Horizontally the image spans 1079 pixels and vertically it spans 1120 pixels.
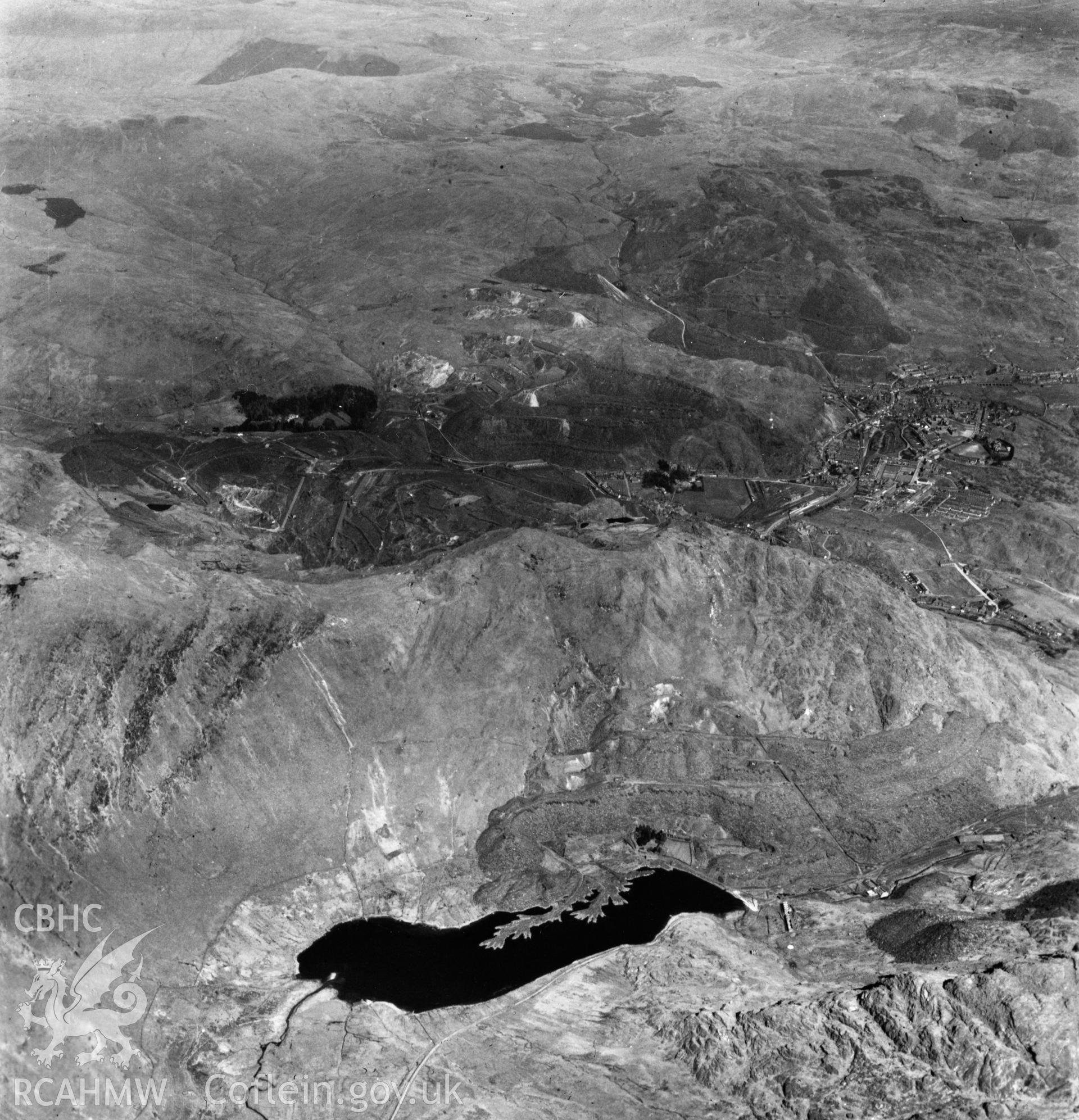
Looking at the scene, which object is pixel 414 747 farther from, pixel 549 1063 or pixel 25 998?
pixel 25 998

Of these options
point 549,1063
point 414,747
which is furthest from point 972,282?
point 549,1063

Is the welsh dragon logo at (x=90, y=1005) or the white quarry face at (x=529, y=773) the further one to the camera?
the welsh dragon logo at (x=90, y=1005)

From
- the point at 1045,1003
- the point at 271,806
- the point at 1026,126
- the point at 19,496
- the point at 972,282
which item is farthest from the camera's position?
the point at 1026,126

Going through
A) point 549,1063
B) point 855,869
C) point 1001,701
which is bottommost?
point 549,1063

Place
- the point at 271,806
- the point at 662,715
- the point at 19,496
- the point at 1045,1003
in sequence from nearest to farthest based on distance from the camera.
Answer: the point at 1045,1003, the point at 271,806, the point at 662,715, the point at 19,496

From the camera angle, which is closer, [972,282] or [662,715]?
[662,715]

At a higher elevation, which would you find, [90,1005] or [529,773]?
[529,773]

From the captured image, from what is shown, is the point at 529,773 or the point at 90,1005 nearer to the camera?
the point at 90,1005

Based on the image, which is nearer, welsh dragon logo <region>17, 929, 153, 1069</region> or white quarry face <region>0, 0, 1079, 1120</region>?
white quarry face <region>0, 0, 1079, 1120</region>
